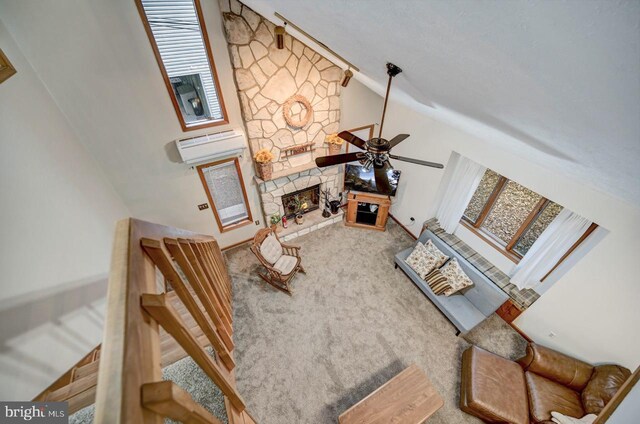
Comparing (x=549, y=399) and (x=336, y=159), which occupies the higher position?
(x=336, y=159)

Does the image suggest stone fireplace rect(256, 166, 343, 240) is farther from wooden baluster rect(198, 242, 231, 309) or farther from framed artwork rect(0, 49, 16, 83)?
framed artwork rect(0, 49, 16, 83)

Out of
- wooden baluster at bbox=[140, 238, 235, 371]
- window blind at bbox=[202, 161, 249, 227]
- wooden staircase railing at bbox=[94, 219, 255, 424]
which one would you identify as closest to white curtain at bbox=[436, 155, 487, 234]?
window blind at bbox=[202, 161, 249, 227]

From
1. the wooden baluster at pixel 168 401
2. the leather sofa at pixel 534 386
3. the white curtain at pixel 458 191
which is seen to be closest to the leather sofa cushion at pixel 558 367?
the leather sofa at pixel 534 386

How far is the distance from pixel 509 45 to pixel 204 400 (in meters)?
2.47

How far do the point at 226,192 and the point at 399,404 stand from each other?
414 centimetres

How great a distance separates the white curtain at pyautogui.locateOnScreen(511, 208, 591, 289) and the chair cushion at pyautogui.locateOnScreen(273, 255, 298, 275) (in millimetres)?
3519

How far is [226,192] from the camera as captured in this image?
182 inches

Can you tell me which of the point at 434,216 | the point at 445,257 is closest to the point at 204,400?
the point at 445,257

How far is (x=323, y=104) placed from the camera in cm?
445

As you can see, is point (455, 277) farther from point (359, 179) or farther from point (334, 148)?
point (334, 148)

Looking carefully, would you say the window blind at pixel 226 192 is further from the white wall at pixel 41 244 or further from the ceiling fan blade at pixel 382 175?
the ceiling fan blade at pixel 382 175

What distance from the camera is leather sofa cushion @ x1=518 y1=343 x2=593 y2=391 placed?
2934mm

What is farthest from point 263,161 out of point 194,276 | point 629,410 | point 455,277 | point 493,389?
point 493,389

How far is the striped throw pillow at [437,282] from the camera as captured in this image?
3906 millimetres
